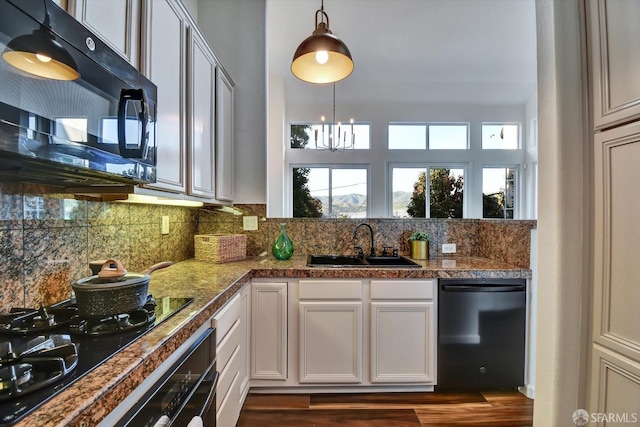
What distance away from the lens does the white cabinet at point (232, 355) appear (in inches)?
50.8

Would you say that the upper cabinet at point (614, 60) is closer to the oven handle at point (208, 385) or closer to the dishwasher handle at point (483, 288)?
the dishwasher handle at point (483, 288)

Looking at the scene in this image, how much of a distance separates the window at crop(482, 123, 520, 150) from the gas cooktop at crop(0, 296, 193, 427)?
6.62 m

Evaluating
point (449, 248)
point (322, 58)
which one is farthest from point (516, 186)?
point (322, 58)

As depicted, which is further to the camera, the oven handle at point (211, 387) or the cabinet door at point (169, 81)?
the cabinet door at point (169, 81)

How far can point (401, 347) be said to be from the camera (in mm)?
1912

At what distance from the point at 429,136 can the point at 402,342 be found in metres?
5.00

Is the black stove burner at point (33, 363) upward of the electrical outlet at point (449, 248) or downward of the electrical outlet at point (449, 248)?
downward

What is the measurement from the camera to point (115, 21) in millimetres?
1031

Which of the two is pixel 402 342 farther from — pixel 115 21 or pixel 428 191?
pixel 428 191

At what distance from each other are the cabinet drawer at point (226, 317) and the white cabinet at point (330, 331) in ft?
1.56

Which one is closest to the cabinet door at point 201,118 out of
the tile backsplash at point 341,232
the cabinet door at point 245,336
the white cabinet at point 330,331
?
the tile backsplash at point 341,232

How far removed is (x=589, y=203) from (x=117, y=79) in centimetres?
180

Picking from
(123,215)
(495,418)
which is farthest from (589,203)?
(123,215)

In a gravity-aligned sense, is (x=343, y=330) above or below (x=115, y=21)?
below
